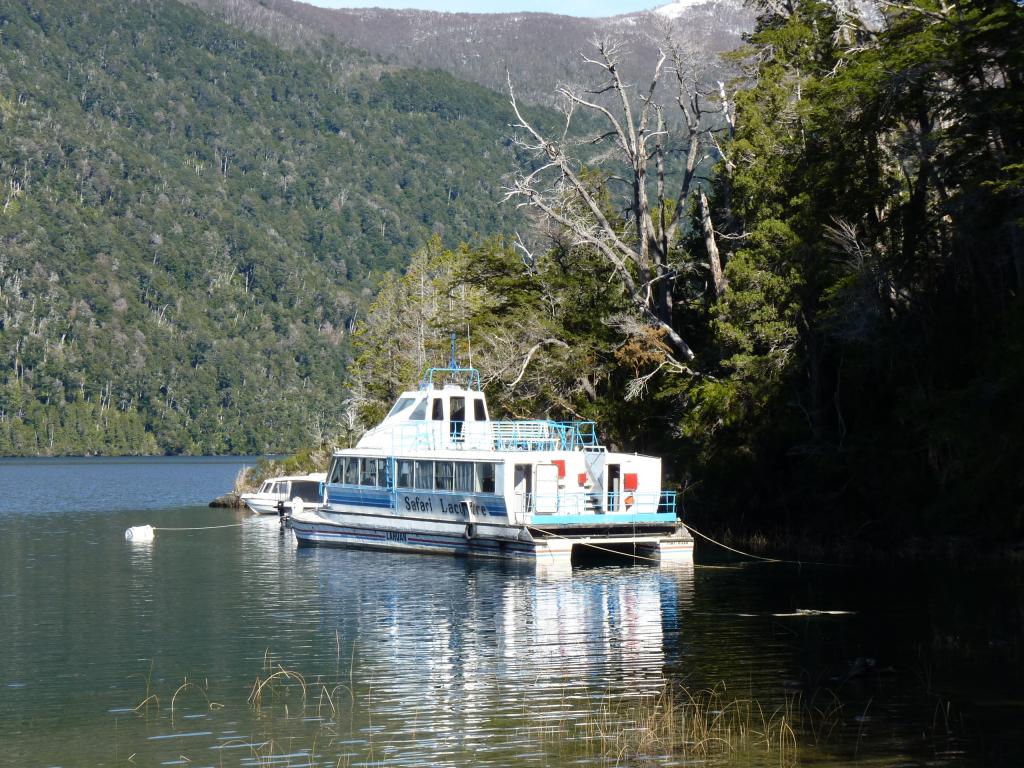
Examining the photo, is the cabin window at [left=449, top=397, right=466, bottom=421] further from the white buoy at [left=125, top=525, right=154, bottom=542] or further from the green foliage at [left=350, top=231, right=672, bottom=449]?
the white buoy at [left=125, top=525, right=154, bottom=542]

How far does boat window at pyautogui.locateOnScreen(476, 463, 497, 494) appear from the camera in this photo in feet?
144

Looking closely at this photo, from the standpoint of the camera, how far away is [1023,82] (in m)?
37.4

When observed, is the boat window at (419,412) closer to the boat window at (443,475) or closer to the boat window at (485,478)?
the boat window at (443,475)

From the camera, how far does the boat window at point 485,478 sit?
144ft

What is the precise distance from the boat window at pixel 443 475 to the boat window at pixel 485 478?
57.5 inches

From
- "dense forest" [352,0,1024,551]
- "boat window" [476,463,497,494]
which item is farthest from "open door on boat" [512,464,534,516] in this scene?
"dense forest" [352,0,1024,551]

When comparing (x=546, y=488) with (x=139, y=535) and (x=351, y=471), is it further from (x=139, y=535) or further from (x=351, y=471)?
(x=139, y=535)

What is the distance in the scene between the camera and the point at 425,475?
46.8m

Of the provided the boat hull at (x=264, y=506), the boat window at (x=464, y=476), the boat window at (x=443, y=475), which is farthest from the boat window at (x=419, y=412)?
the boat hull at (x=264, y=506)

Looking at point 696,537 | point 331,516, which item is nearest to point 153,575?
point 331,516

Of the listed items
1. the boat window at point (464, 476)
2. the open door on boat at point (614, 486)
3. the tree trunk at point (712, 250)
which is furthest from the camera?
the tree trunk at point (712, 250)

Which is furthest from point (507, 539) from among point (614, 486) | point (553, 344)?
point (553, 344)

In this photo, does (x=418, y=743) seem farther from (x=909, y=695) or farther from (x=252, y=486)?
(x=252, y=486)

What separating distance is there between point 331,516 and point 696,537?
13.8 metres
